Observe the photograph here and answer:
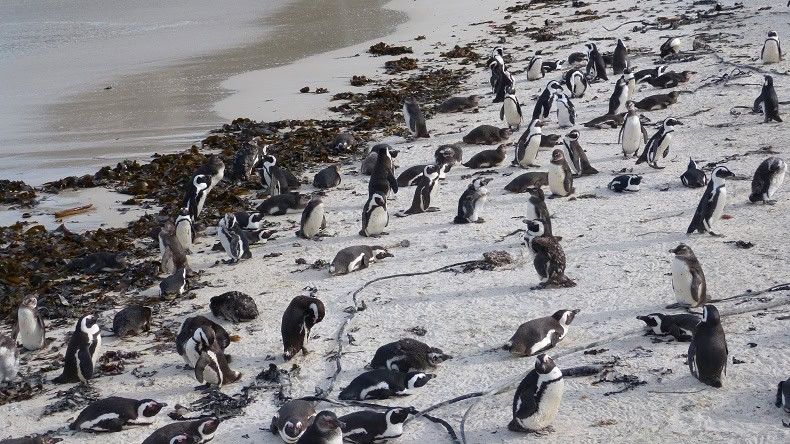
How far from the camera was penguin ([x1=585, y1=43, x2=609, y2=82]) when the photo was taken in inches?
587

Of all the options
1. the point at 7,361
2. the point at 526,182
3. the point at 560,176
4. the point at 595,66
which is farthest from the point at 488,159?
the point at 7,361

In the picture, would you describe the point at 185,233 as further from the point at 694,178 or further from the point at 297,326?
the point at 694,178

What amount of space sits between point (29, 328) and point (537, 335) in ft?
11.9

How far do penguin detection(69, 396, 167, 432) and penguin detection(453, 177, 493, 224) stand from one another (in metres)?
4.03

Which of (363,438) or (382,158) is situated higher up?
(382,158)

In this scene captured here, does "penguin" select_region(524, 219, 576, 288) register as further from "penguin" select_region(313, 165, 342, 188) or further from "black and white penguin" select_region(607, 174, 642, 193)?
"penguin" select_region(313, 165, 342, 188)

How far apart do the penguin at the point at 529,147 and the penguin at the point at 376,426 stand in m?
6.05

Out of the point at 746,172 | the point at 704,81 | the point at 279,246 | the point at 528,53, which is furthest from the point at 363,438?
the point at 528,53

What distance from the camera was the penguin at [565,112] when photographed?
12125 mm

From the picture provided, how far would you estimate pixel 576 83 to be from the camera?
13.8 metres

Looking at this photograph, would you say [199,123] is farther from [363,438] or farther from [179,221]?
[363,438]

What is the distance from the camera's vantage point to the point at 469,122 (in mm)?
13195

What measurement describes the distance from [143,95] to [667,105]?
29.7ft

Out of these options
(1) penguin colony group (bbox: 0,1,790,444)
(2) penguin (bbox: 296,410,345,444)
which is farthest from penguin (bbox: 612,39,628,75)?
(2) penguin (bbox: 296,410,345,444)
